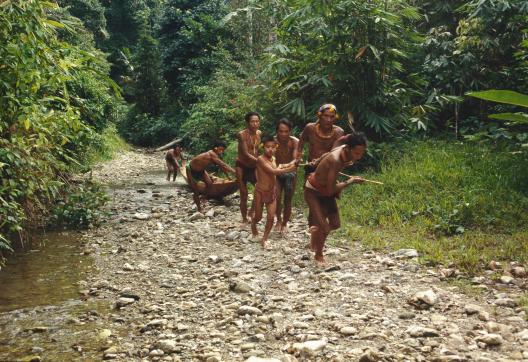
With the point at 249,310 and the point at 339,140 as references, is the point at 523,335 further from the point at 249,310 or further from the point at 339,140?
the point at 339,140

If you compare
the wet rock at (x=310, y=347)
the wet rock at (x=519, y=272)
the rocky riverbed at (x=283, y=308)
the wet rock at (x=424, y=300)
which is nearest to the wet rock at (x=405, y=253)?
the rocky riverbed at (x=283, y=308)

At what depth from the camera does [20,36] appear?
4680mm

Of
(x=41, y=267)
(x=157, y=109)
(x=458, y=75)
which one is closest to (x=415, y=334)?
(x=41, y=267)

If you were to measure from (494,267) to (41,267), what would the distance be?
18.6ft

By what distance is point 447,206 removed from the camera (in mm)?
6660

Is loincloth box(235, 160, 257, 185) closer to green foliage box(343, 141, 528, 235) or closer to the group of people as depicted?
the group of people

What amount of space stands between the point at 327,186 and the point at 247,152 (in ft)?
8.80

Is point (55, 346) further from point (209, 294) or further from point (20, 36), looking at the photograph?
point (20, 36)

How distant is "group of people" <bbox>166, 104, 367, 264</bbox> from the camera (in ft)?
16.6

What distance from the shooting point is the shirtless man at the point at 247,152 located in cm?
734

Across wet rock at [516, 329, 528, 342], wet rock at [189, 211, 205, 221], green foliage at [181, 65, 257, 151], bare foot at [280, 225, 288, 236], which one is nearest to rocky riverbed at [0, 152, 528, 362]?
wet rock at [516, 329, 528, 342]

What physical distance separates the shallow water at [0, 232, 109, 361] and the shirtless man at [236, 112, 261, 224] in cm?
273

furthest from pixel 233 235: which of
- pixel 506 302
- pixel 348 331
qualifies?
pixel 506 302

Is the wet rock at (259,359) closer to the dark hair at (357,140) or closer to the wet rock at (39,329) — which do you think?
the wet rock at (39,329)
